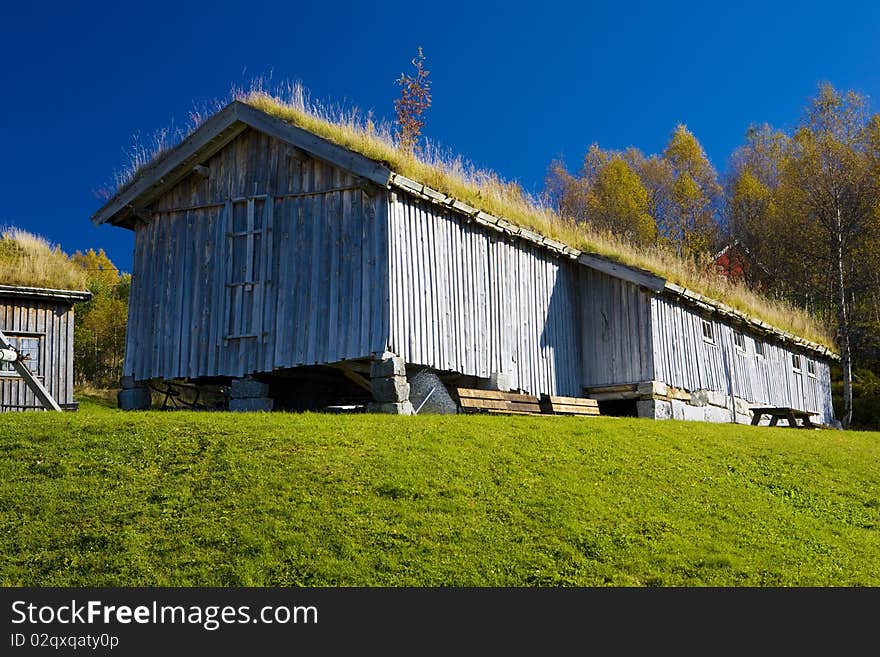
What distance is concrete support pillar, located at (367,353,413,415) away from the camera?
61.5 ft

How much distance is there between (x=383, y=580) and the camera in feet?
33.6

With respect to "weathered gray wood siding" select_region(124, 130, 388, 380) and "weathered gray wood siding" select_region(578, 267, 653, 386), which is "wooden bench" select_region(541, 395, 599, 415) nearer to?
"weathered gray wood siding" select_region(578, 267, 653, 386)

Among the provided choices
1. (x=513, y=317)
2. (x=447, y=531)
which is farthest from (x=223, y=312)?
(x=447, y=531)

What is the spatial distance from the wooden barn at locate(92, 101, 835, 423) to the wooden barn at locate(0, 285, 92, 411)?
3.45 meters

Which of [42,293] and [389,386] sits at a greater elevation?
[42,293]

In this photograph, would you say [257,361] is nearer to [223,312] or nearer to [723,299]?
[223,312]

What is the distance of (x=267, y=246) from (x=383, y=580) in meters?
12.0

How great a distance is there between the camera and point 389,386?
61.5 ft

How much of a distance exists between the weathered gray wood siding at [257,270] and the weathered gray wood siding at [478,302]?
78 cm

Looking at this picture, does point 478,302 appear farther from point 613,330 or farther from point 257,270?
point 257,270

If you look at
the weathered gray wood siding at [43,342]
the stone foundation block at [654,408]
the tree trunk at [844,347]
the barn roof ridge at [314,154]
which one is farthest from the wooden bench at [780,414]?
the weathered gray wood siding at [43,342]

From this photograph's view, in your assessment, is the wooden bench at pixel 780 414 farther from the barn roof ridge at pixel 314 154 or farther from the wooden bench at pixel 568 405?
the wooden bench at pixel 568 405

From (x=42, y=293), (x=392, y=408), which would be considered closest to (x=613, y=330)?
(x=392, y=408)

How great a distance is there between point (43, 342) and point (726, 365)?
60.5 ft
